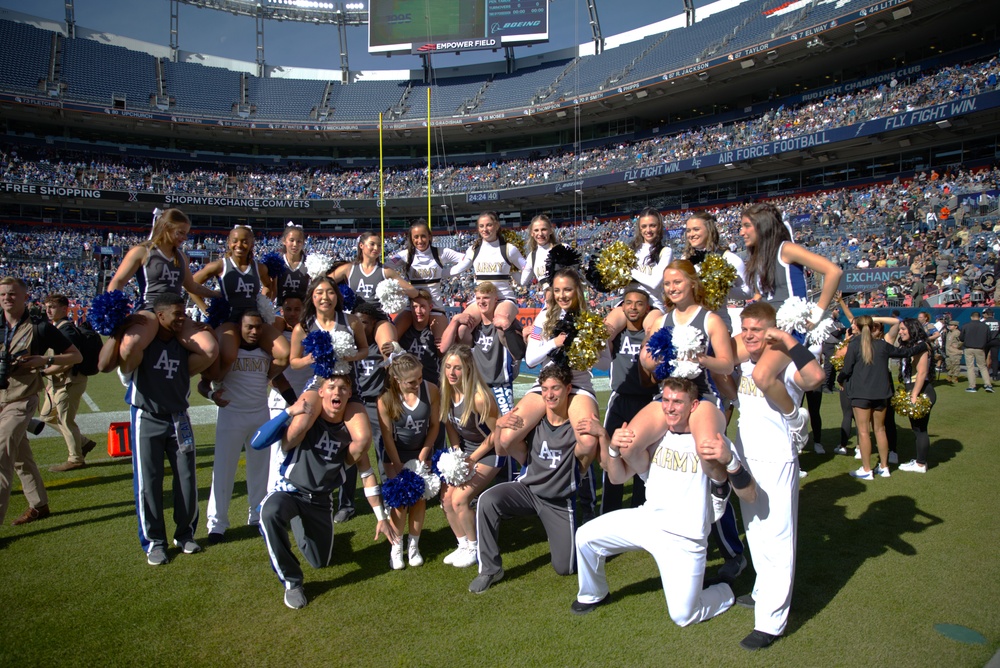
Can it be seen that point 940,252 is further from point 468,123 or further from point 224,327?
point 468,123

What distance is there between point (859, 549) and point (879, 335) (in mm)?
3005

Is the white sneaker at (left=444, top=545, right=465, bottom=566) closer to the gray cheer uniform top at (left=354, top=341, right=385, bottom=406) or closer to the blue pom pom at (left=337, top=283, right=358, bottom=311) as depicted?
the gray cheer uniform top at (left=354, top=341, right=385, bottom=406)

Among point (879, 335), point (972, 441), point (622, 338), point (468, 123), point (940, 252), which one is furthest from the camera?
point (468, 123)

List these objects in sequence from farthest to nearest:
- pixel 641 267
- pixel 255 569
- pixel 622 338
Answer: pixel 641 267 → pixel 622 338 → pixel 255 569

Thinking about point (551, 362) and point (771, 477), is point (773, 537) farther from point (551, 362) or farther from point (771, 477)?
point (551, 362)

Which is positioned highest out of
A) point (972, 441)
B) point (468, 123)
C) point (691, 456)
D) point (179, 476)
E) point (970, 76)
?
point (468, 123)

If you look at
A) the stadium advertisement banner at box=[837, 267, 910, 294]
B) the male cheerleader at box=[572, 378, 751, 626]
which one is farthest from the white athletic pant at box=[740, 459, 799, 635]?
the stadium advertisement banner at box=[837, 267, 910, 294]

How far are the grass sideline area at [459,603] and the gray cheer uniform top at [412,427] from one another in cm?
76

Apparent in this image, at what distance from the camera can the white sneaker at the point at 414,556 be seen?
4.46 meters

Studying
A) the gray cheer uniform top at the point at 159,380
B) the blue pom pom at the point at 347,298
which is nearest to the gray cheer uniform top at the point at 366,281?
the blue pom pom at the point at 347,298

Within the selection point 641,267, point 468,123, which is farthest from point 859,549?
point 468,123

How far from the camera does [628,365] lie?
466cm

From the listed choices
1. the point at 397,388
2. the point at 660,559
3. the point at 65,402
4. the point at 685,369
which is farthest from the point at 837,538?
the point at 65,402

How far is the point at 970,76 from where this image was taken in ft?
74.6
